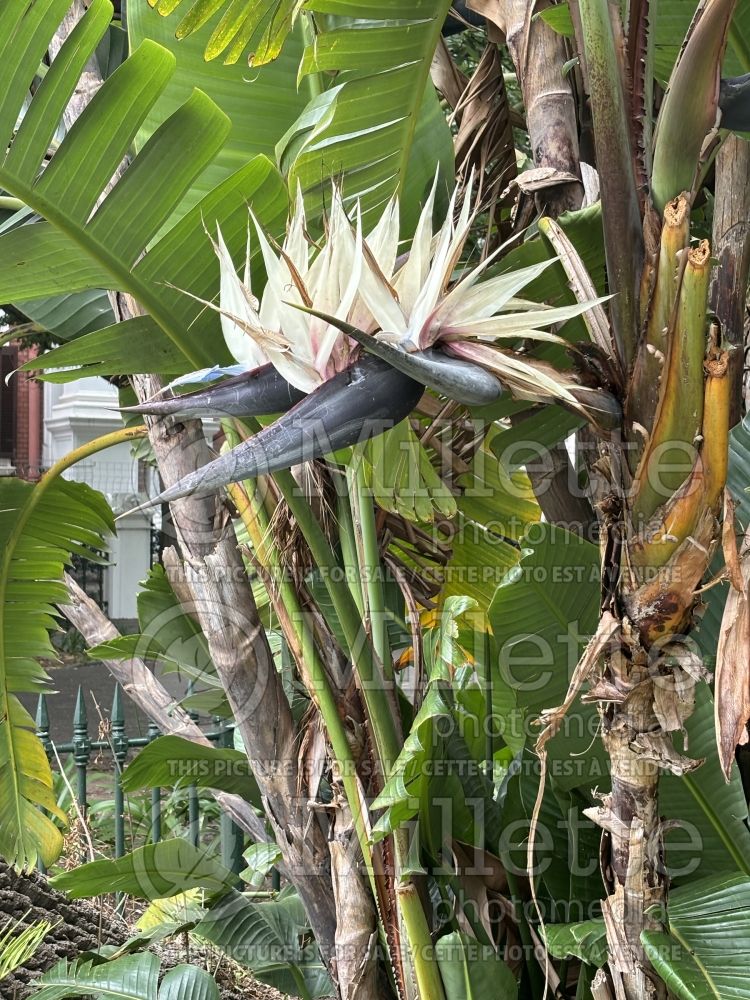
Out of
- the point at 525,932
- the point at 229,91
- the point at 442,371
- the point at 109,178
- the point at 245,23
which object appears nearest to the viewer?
the point at 442,371

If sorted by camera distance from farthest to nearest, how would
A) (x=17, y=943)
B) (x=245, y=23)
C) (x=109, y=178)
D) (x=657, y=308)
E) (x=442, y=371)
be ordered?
1. (x=17, y=943)
2. (x=109, y=178)
3. (x=245, y=23)
4. (x=657, y=308)
5. (x=442, y=371)

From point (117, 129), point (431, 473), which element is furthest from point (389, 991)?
point (117, 129)

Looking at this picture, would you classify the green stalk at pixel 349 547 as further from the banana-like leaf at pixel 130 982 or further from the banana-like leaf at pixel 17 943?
the banana-like leaf at pixel 17 943

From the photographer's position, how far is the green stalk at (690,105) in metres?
0.74

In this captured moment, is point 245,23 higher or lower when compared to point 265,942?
higher

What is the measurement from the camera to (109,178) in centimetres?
109

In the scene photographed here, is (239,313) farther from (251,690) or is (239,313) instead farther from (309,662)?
(251,690)

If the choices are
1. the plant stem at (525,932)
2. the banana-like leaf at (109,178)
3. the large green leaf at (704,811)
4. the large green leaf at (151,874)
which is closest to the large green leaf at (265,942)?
the large green leaf at (151,874)

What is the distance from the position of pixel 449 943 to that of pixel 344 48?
3.98 feet

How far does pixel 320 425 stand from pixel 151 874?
4.42ft

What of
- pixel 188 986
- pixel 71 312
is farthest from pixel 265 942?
pixel 71 312

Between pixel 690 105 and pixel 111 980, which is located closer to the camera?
pixel 690 105

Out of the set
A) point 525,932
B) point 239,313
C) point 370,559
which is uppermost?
point 239,313

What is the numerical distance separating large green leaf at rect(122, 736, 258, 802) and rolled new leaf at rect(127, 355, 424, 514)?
1.09m
